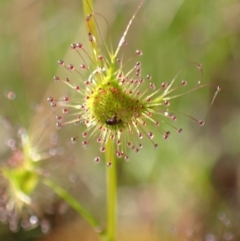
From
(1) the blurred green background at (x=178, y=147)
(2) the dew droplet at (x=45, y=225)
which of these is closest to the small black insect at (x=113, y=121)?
(2) the dew droplet at (x=45, y=225)

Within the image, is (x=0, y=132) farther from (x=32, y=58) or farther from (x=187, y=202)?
(x=187, y=202)

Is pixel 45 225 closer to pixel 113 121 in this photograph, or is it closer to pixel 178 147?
pixel 178 147

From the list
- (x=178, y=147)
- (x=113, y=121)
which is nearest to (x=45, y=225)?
(x=178, y=147)

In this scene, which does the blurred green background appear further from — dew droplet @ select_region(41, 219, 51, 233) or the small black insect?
the small black insect

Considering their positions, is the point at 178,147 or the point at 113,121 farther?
the point at 178,147

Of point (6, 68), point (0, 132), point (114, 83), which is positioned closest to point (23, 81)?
point (6, 68)

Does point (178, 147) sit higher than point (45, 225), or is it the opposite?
point (178, 147)

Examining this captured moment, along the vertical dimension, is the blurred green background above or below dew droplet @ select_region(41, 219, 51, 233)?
above

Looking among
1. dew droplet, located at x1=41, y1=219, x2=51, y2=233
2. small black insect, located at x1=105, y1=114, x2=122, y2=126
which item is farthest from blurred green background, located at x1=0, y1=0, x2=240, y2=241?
small black insect, located at x1=105, y1=114, x2=122, y2=126

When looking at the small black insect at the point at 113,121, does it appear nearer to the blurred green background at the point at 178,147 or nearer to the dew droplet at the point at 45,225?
the dew droplet at the point at 45,225
